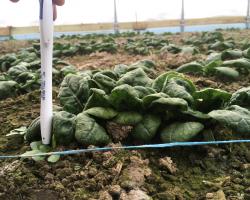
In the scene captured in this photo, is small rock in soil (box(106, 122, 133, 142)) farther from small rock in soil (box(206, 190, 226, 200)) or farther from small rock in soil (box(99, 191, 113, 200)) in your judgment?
small rock in soil (box(206, 190, 226, 200))

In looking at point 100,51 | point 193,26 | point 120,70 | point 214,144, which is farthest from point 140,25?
point 214,144

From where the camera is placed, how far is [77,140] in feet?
9.75

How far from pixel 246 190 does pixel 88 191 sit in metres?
0.92

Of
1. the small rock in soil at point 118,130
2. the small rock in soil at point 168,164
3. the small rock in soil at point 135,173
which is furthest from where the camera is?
the small rock in soil at point 118,130

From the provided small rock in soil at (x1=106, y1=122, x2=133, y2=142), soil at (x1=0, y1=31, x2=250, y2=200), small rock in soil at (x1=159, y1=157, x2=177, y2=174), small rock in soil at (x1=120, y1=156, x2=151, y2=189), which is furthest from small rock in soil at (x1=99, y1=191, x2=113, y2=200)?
small rock in soil at (x1=106, y1=122, x2=133, y2=142)

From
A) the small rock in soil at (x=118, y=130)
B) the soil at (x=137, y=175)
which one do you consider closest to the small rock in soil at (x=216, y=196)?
the soil at (x=137, y=175)

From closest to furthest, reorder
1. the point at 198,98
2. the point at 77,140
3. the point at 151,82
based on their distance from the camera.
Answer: the point at 77,140 → the point at 198,98 → the point at 151,82

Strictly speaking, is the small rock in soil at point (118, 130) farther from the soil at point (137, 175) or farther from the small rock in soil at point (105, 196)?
the small rock in soil at point (105, 196)

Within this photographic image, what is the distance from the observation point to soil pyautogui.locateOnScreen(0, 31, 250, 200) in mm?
2574

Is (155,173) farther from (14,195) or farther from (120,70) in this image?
(120,70)

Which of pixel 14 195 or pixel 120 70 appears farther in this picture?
pixel 120 70

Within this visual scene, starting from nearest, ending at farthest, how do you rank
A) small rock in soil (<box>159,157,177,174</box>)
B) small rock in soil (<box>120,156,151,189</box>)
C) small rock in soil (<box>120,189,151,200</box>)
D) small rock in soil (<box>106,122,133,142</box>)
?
small rock in soil (<box>120,189,151,200</box>) → small rock in soil (<box>120,156,151,189</box>) → small rock in soil (<box>159,157,177,174</box>) → small rock in soil (<box>106,122,133,142</box>)

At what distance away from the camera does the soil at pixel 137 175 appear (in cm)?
257

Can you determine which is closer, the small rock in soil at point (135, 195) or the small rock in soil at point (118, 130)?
the small rock in soil at point (135, 195)
